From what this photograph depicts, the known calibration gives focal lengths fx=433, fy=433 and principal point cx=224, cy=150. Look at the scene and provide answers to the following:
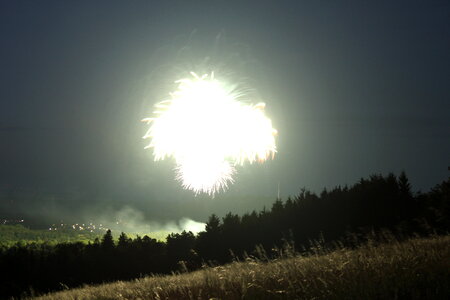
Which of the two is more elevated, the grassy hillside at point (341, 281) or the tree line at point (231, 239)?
the tree line at point (231, 239)

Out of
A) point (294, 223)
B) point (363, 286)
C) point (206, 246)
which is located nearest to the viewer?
point (363, 286)

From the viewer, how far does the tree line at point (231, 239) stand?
6544 centimetres

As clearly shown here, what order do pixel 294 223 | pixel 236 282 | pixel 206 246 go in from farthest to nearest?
pixel 206 246, pixel 294 223, pixel 236 282

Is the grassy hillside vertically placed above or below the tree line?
below

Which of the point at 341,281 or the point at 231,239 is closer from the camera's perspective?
the point at 341,281

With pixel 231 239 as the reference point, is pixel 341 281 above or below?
below

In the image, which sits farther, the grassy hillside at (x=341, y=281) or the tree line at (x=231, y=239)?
the tree line at (x=231, y=239)

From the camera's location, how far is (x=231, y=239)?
259 ft

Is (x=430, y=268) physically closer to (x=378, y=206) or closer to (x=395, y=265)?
(x=395, y=265)

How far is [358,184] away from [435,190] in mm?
24428

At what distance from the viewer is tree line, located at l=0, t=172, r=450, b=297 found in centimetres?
6544

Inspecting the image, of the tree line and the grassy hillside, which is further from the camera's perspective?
the tree line

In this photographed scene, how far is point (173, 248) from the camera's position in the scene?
8838 centimetres

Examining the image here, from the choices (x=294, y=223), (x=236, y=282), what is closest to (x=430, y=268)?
(x=236, y=282)
